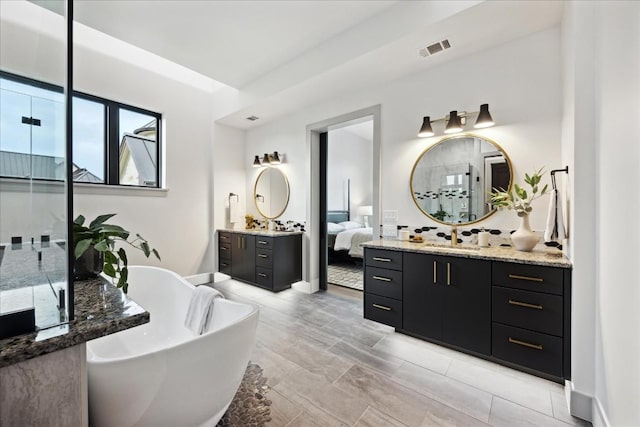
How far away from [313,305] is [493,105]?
9.37 feet

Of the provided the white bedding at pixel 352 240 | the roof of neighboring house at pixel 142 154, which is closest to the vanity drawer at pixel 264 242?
the white bedding at pixel 352 240

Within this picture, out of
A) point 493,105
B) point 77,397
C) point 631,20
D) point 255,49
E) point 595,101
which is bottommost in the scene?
point 77,397

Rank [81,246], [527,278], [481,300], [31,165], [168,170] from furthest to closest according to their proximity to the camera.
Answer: [168,170] → [481,300] → [527,278] → [81,246] → [31,165]

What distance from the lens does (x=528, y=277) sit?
1892 mm

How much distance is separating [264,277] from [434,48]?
3.31 m

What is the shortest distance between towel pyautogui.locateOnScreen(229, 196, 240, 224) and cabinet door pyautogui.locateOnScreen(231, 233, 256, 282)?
0.50m

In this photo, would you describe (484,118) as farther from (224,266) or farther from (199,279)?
(199,279)

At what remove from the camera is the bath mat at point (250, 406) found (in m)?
1.56

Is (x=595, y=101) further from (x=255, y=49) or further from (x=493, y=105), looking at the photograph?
(x=255, y=49)

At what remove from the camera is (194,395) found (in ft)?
4.01

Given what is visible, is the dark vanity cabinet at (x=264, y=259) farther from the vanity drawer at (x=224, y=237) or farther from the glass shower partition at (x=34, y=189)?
the glass shower partition at (x=34, y=189)

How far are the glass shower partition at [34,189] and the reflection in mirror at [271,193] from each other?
338 centimetres

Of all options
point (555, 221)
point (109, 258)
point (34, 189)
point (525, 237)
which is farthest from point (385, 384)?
point (34, 189)

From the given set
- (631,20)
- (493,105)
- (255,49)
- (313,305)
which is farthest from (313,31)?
→ (313,305)
